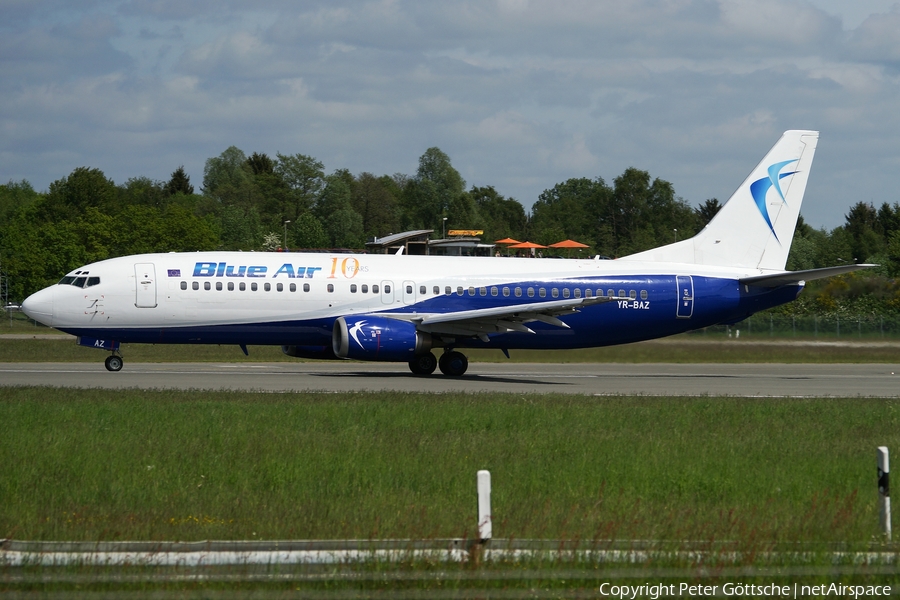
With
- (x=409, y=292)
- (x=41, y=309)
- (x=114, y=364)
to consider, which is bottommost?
(x=114, y=364)

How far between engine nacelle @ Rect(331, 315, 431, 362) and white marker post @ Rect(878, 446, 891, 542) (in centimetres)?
1901

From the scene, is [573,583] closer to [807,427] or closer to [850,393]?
[807,427]

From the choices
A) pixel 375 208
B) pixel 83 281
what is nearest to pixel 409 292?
pixel 83 281

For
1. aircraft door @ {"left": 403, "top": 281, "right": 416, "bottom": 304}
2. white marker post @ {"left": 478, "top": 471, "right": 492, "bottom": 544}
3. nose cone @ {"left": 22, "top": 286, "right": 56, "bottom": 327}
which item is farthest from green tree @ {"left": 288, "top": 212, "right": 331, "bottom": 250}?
white marker post @ {"left": 478, "top": 471, "right": 492, "bottom": 544}

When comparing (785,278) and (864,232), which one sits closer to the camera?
(785,278)

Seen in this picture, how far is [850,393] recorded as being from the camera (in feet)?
83.4

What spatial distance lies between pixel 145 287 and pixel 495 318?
9.63 m

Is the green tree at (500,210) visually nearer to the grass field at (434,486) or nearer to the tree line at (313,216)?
the tree line at (313,216)

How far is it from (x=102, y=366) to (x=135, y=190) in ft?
377

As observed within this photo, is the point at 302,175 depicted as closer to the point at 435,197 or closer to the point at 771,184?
the point at 435,197

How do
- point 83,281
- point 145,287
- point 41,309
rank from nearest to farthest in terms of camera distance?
1. point 41,309
2. point 145,287
3. point 83,281

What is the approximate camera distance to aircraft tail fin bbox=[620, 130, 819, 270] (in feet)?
107

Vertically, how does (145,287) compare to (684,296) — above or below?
above

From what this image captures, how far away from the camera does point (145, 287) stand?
91.8 feet
